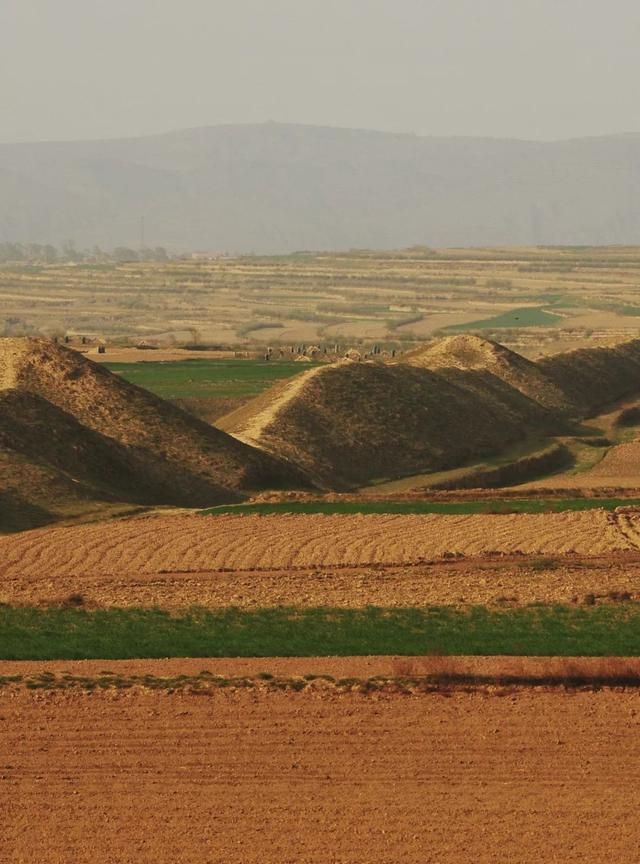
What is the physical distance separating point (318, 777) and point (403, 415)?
153 feet

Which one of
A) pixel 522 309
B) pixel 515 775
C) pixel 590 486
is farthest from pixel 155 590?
pixel 522 309

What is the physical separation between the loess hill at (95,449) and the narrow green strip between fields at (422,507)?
4.24 metres

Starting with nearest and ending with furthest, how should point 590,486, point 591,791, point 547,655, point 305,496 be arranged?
point 591,791, point 547,655, point 305,496, point 590,486

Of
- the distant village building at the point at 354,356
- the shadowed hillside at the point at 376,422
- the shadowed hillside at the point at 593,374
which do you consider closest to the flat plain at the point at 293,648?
the shadowed hillside at the point at 376,422

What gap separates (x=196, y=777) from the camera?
19.8 metres

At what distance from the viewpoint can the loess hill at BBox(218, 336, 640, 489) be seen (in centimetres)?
6101

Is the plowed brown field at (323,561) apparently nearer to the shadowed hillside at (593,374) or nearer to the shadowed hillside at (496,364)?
the shadowed hillside at (496,364)

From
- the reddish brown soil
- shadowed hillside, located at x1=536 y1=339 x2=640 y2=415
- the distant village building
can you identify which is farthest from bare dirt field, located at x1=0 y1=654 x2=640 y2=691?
shadowed hillside, located at x1=536 y1=339 x2=640 y2=415

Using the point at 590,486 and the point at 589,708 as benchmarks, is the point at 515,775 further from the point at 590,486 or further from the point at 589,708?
the point at 590,486

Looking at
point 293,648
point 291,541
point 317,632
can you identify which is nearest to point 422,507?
point 291,541

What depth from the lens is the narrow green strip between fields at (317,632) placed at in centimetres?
2642

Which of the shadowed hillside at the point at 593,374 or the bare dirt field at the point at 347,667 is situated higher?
the bare dirt field at the point at 347,667

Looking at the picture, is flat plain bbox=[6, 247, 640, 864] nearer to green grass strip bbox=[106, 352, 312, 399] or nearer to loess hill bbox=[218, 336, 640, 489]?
loess hill bbox=[218, 336, 640, 489]

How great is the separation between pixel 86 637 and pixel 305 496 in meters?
20.0
